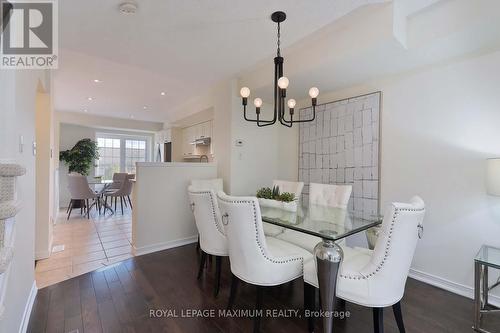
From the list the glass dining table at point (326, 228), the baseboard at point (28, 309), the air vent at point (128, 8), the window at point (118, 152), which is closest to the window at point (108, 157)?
the window at point (118, 152)

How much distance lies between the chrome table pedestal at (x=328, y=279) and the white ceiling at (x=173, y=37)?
197cm

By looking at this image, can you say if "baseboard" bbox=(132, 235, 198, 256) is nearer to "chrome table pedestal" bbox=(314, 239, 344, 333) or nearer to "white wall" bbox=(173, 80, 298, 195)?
A: "white wall" bbox=(173, 80, 298, 195)

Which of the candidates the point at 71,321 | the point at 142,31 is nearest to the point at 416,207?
the point at 71,321

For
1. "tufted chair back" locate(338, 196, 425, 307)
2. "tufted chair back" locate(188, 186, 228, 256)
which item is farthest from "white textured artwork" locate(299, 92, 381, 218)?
"tufted chair back" locate(188, 186, 228, 256)

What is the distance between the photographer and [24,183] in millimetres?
1671

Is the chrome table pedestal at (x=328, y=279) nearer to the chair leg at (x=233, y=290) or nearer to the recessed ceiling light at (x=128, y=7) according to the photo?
the chair leg at (x=233, y=290)

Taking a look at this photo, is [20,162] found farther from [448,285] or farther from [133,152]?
[133,152]

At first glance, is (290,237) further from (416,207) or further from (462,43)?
(462,43)

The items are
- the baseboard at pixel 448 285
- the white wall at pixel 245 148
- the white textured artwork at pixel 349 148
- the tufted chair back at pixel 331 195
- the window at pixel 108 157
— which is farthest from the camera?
the window at pixel 108 157

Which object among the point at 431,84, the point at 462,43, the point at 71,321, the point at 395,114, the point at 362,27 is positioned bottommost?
the point at 71,321

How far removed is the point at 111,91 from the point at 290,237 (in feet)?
14.1

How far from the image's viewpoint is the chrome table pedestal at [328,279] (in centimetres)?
142

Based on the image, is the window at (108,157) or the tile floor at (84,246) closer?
the tile floor at (84,246)

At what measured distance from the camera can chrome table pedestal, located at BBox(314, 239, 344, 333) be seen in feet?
4.67
